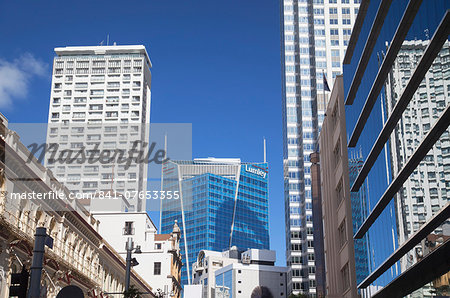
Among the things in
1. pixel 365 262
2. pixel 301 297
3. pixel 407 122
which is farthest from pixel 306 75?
pixel 407 122

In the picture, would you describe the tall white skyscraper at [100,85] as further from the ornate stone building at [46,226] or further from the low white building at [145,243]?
the ornate stone building at [46,226]

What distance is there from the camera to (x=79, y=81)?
155 m

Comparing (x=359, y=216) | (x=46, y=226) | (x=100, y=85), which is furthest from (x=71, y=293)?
(x=100, y=85)

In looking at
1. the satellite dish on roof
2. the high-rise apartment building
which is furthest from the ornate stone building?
the high-rise apartment building

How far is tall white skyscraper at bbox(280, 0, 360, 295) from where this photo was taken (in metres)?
154

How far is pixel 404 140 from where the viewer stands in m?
40.5

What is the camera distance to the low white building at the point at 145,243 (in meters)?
80.9

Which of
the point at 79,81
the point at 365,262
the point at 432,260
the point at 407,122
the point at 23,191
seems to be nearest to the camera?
the point at 23,191

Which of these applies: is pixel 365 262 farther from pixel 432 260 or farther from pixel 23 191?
pixel 23 191

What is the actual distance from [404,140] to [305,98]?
123 metres

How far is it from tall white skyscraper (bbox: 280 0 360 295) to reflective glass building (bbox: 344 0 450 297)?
9804 centimetres

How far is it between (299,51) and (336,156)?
102 m

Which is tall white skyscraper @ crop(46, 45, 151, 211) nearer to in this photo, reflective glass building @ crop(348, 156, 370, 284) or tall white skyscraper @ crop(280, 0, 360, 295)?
tall white skyscraper @ crop(280, 0, 360, 295)

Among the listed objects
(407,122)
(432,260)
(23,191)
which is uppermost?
(407,122)
